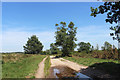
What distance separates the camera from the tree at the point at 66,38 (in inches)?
1399

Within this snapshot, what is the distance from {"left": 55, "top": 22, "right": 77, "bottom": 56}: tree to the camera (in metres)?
35.5

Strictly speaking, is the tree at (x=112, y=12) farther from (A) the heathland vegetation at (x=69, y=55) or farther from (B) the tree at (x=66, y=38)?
(B) the tree at (x=66, y=38)

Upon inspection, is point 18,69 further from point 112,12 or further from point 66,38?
point 66,38

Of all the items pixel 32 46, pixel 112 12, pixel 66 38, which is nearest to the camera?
pixel 112 12

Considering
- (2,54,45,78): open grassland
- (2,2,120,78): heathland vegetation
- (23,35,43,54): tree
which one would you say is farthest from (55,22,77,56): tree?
(23,35,43,54): tree

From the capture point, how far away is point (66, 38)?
3566 cm

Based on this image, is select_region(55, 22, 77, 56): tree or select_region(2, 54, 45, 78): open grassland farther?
select_region(55, 22, 77, 56): tree

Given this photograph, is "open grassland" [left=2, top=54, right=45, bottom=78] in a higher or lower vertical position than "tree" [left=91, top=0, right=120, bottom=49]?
lower

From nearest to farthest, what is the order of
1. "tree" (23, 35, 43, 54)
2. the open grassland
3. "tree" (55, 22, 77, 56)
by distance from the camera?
the open grassland → "tree" (55, 22, 77, 56) → "tree" (23, 35, 43, 54)

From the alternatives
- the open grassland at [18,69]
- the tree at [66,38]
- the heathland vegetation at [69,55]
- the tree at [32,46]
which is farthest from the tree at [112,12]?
the tree at [32,46]

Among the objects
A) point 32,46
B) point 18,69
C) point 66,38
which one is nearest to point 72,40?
point 66,38

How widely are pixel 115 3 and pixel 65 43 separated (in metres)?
26.8

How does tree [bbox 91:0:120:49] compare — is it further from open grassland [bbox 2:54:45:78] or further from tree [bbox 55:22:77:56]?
tree [bbox 55:22:77:56]

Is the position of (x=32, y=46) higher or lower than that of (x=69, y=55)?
higher
